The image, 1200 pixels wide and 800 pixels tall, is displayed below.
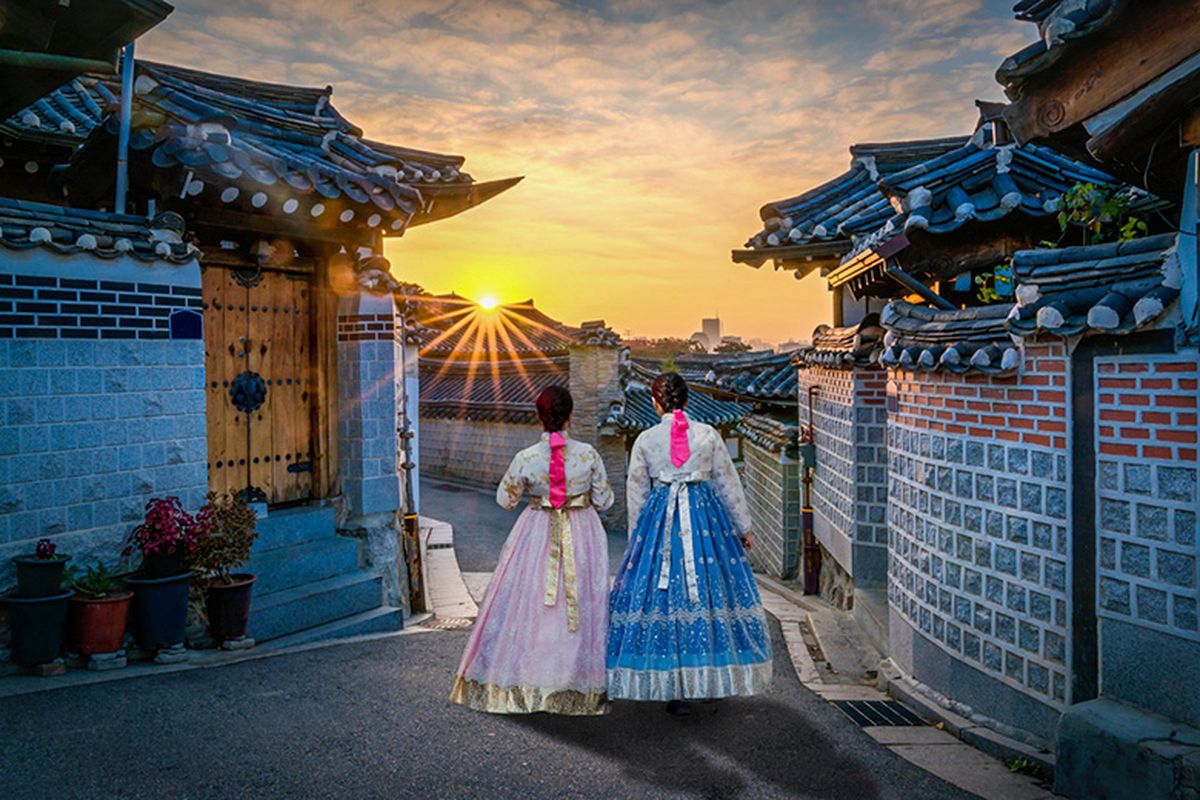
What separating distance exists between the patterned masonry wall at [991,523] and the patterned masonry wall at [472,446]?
18.4 m

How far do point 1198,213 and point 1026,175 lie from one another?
331 centimetres

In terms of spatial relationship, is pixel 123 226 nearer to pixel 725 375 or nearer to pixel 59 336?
pixel 59 336

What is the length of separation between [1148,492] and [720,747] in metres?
2.51

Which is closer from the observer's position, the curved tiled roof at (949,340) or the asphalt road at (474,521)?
the curved tiled roof at (949,340)

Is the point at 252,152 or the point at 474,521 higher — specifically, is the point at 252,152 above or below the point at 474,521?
above

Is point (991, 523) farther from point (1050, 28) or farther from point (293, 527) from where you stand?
point (293, 527)

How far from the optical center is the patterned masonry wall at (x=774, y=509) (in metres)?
13.2

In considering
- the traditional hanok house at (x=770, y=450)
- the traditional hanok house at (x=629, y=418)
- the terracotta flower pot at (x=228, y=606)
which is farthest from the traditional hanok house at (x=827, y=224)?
the traditional hanok house at (x=629, y=418)

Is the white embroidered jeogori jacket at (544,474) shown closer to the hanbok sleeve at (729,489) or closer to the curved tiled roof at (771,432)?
the hanbok sleeve at (729,489)

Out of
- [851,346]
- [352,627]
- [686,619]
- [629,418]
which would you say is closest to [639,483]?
[686,619]

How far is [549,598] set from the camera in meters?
5.30

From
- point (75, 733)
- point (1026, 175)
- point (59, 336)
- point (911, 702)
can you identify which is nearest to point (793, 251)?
point (1026, 175)

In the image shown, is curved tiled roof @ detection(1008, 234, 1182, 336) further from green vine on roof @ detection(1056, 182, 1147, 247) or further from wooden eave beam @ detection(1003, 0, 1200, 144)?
green vine on roof @ detection(1056, 182, 1147, 247)

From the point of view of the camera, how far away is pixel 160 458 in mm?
6582
